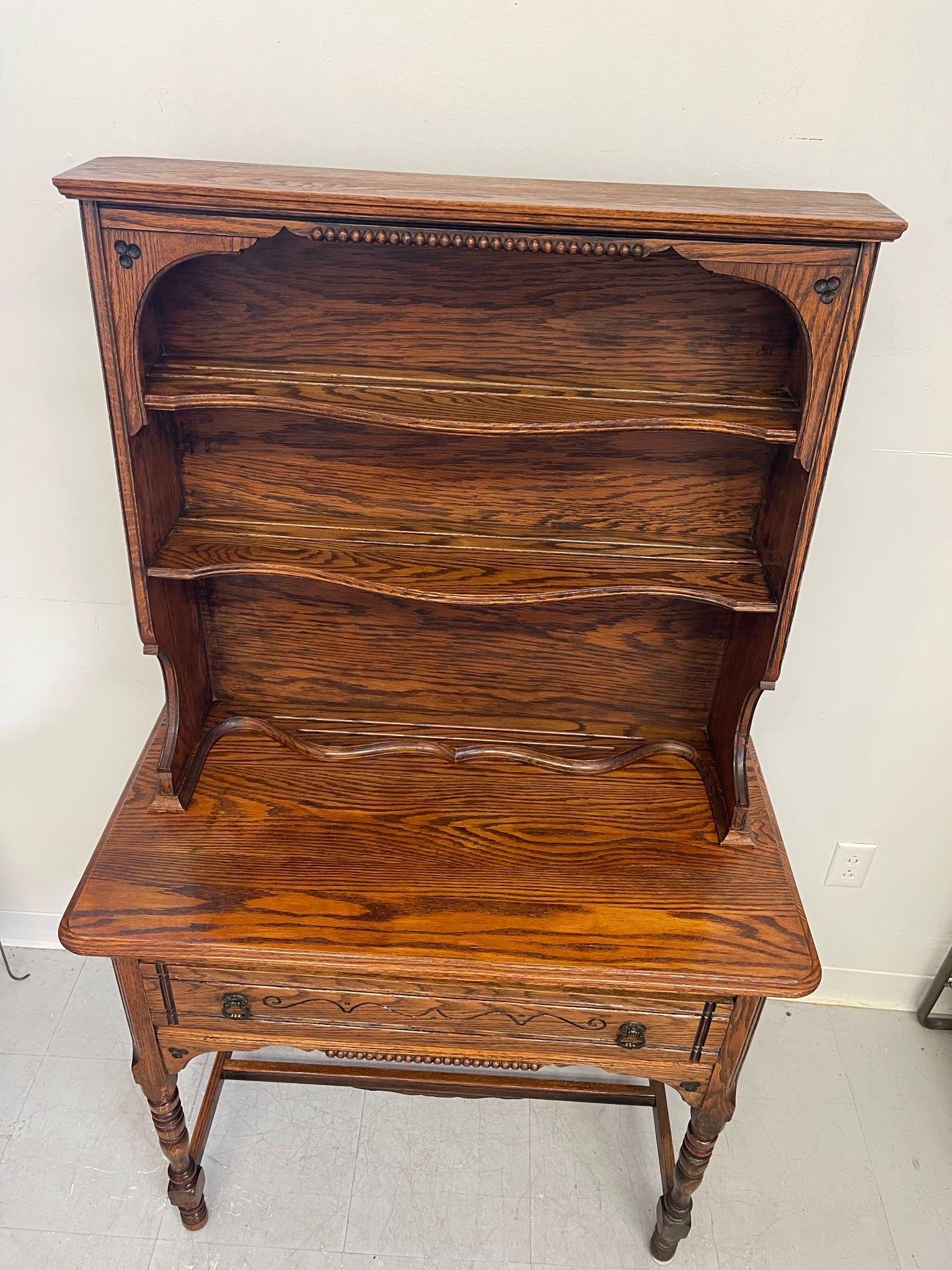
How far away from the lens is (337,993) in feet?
4.81

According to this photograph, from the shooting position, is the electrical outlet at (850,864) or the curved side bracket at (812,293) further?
the electrical outlet at (850,864)

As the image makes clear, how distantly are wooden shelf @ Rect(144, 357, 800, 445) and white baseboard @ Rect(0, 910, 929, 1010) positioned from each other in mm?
1479

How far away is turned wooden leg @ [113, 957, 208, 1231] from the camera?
1471 mm

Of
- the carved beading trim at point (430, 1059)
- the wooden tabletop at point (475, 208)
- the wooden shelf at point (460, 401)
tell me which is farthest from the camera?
the carved beading trim at point (430, 1059)

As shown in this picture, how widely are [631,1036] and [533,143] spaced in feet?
4.42

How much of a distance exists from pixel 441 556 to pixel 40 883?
4.56ft

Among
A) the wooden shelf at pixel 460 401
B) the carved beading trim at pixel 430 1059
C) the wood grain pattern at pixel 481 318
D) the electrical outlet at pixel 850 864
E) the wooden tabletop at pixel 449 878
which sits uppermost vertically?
the wood grain pattern at pixel 481 318

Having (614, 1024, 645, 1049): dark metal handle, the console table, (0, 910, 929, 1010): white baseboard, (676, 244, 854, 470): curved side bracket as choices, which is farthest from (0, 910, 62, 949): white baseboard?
(676, 244, 854, 470): curved side bracket

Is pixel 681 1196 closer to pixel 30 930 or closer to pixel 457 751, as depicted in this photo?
pixel 457 751

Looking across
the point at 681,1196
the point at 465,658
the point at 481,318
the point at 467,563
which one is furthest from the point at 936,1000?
the point at 481,318

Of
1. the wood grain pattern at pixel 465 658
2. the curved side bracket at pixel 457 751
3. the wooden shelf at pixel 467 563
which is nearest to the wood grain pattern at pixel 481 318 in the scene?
the wooden shelf at pixel 467 563

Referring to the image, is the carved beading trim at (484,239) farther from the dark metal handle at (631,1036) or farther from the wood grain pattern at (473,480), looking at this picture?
the dark metal handle at (631,1036)

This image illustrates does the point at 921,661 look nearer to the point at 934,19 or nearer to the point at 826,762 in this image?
the point at 826,762

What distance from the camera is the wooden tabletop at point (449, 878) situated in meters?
1.37
